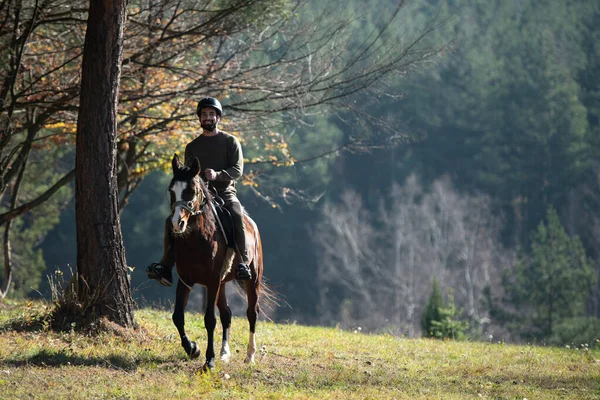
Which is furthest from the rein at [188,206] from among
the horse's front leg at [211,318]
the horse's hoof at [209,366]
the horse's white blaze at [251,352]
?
the horse's white blaze at [251,352]

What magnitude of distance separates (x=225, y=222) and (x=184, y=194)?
999mm

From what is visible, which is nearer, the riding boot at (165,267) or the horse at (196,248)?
the horse at (196,248)

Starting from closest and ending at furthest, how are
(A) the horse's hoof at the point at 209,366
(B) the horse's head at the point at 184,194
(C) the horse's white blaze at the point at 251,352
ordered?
(B) the horse's head at the point at 184,194 < (A) the horse's hoof at the point at 209,366 < (C) the horse's white blaze at the point at 251,352

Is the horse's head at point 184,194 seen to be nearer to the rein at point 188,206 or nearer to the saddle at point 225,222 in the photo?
the rein at point 188,206

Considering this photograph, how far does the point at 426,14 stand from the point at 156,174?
738 inches

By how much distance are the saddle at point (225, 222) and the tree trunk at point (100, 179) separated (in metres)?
1.56

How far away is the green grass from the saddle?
135cm

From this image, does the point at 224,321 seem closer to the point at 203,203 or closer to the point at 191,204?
the point at 203,203

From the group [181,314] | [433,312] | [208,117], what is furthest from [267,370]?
[433,312]

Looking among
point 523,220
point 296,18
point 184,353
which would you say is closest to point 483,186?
point 523,220

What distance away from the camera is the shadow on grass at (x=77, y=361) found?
862 cm

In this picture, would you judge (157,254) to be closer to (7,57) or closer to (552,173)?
(552,173)

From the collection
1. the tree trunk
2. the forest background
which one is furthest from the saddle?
the forest background

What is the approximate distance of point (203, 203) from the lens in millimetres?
8766
